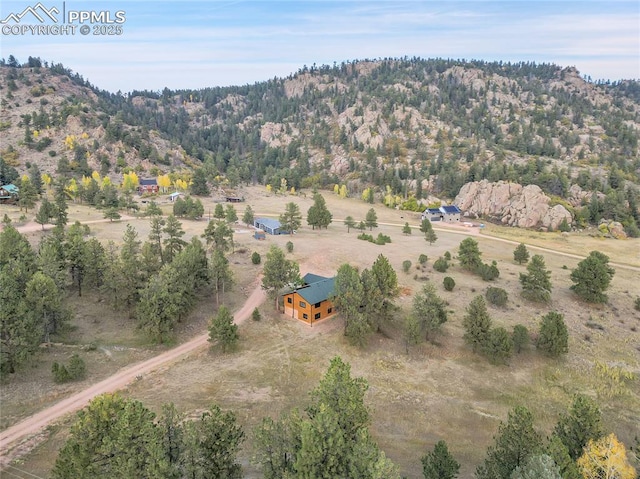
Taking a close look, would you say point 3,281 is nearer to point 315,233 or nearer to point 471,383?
point 471,383

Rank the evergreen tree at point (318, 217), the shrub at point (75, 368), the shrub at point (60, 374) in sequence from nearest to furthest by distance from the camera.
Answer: the shrub at point (60, 374), the shrub at point (75, 368), the evergreen tree at point (318, 217)

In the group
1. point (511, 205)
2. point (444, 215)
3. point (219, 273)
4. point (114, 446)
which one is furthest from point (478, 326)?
point (511, 205)

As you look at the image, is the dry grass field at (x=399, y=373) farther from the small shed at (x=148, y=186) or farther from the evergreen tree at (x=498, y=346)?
the small shed at (x=148, y=186)

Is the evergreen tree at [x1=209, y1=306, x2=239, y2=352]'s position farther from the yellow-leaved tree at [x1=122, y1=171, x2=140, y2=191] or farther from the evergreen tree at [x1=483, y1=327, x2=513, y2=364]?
the yellow-leaved tree at [x1=122, y1=171, x2=140, y2=191]

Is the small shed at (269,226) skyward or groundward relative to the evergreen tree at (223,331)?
skyward

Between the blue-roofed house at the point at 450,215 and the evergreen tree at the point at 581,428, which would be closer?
the evergreen tree at the point at 581,428

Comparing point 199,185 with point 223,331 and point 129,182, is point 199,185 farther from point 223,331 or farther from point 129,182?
point 223,331

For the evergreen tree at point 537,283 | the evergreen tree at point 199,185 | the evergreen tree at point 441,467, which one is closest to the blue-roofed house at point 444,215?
the evergreen tree at point 537,283
